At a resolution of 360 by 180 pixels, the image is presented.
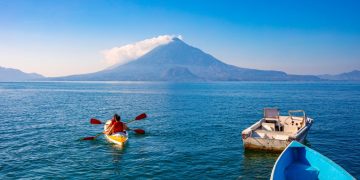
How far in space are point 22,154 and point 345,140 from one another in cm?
2981

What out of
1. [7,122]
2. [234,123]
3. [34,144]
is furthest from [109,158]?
[7,122]

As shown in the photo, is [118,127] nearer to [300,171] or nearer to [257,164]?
[257,164]

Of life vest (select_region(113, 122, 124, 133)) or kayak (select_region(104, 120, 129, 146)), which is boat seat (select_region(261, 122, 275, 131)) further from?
life vest (select_region(113, 122, 124, 133))

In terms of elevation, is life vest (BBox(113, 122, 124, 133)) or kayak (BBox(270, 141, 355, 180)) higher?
life vest (BBox(113, 122, 124, 133))

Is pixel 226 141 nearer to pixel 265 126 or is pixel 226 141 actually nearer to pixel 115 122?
pixel 265 126

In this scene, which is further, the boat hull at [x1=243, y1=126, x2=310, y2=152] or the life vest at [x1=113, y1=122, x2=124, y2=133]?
the life vest at [x1=113, y1=122, x2=124, y2=133]

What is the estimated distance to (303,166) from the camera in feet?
56.6

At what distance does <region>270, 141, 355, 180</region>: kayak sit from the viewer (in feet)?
48.8

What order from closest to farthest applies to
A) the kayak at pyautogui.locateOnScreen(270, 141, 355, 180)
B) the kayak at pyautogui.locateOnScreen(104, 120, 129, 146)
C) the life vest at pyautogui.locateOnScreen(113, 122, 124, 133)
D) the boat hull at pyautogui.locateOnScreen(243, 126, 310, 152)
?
the kayak at pyautogui.locateOnScreen(270, 141, 355, 180) < the boat hull at pyautogui.locateOnScreen(243, 126, 310, 152) < the kayak at pyautogui.locateOnScreen(104, 120, 129, 146) < the life vest at pyautogui.locateOnScreen(113, 122, 124, 133)

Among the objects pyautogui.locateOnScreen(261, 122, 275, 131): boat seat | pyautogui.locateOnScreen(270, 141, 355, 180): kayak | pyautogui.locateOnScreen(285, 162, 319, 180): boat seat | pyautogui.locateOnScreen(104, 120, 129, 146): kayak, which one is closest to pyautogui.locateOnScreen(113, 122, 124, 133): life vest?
pyautogui.locateOnScreen(104, 120, 129, 146): kayak

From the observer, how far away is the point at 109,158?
22.1 metres

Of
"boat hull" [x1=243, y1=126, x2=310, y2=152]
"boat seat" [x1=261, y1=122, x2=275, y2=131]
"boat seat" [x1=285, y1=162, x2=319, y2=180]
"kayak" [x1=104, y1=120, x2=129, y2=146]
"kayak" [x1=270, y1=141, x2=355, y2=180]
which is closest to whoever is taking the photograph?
"kayak" [x1=270, y1=141, x2=355, y2=180]

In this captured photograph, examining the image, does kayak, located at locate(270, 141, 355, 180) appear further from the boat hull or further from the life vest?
the life vest

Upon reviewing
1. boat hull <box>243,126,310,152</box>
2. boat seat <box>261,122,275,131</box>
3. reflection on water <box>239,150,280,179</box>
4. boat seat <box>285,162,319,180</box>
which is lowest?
reflection on water <box>239,150,280,179</box>
